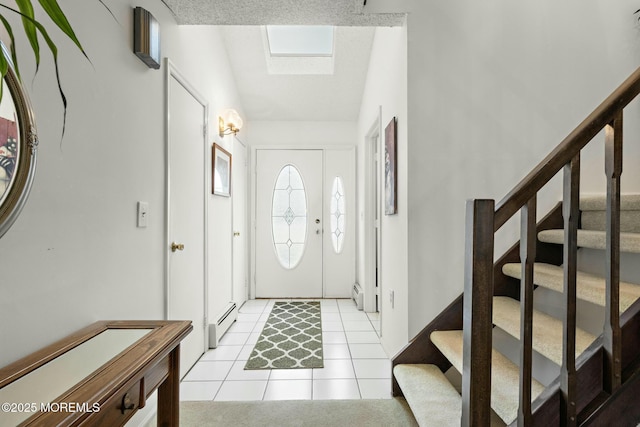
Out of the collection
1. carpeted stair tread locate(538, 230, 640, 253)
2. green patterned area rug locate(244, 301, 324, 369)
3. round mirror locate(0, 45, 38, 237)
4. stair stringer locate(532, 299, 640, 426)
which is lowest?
green patterned area rug locate(244, 301, 324, 369)

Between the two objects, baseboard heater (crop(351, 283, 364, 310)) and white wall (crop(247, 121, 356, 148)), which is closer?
baseboard heater (crop(351, 283, 364, 310))

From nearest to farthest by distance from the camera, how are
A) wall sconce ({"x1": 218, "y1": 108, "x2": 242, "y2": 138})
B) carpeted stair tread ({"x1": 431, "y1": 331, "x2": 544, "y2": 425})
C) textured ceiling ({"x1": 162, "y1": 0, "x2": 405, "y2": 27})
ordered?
carpeted stair tread ({"x1": 431, "y1": 331, "x2": 544, "y2": 425})
textured ceiling ({"x1": 162, "y1": 0, "x2": 405, "y2": 27})
wall sconce ({"x1": 218, "y1": 108, "x2": 242, "y2": 138})

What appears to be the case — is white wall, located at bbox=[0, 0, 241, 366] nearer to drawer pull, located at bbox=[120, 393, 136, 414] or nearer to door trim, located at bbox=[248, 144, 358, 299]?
drawer pull, located at bbox=[120, 393, 136, 414]

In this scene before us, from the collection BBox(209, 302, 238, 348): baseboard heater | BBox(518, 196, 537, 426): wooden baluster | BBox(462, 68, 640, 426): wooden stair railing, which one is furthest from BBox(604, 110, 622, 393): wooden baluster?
BBox(209, 302, 238, 348): baseboard heater

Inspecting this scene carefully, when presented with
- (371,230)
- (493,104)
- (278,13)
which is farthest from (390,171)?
(371,230)

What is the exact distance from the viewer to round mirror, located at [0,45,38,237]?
0.96 m

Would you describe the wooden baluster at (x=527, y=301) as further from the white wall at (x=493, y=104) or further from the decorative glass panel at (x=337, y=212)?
the decorative glass panel at (x=337, y=212)

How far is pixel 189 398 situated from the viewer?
2078 mm

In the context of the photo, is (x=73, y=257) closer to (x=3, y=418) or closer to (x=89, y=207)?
(x=89, y=207)

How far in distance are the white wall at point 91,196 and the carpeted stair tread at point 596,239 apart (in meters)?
2.11

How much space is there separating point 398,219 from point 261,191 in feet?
8.51

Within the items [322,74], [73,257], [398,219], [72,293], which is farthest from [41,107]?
[322,74]

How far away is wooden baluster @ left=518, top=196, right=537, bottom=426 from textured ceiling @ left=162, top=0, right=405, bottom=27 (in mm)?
1691

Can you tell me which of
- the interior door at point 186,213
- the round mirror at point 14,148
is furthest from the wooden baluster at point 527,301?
the interior door at point 186,213
